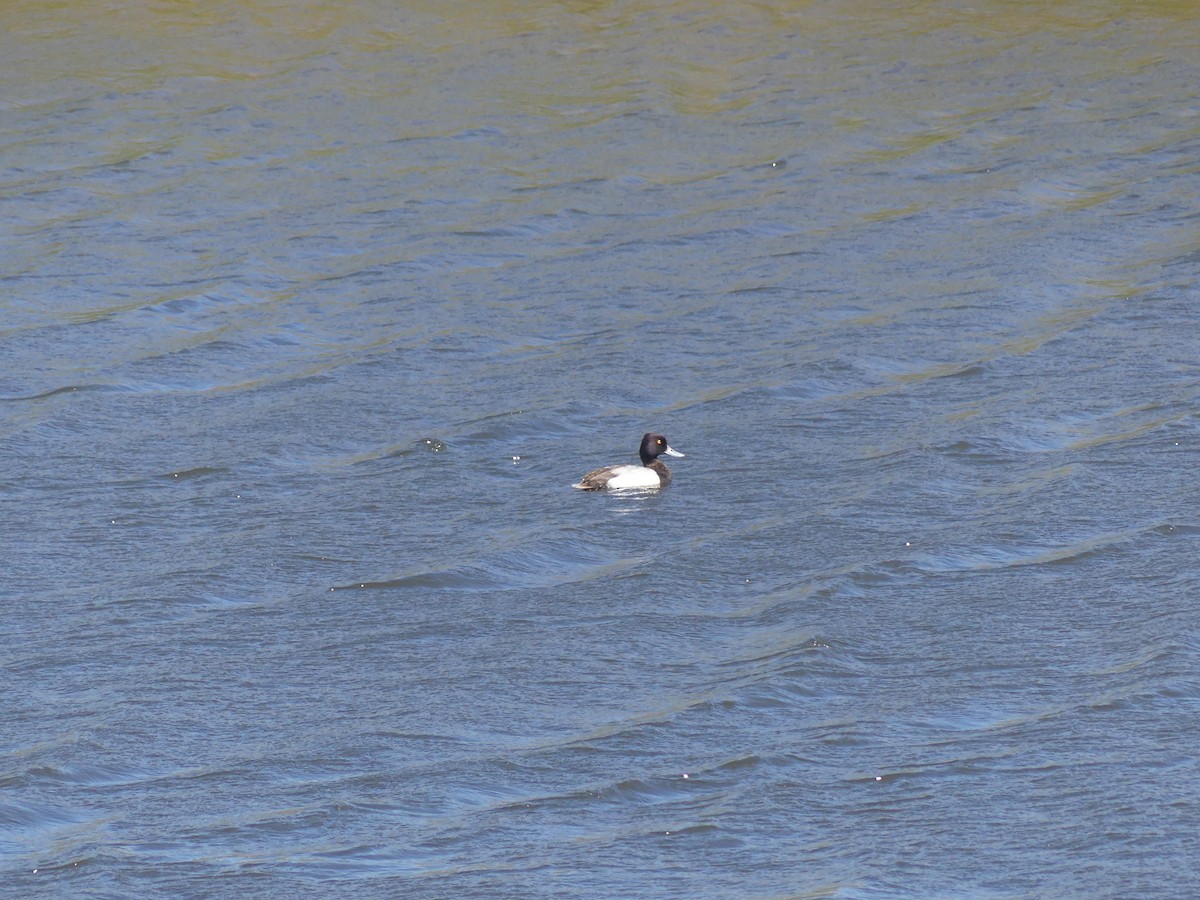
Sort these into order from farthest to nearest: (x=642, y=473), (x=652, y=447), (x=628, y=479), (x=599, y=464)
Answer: (x=599, y=464) → (x=652, y=447) → (x=642, y=473) → (x=628, y=479)

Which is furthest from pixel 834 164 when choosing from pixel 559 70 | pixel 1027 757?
pixel 1027 757

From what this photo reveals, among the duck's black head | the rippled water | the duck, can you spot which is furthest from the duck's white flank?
the duck's black head

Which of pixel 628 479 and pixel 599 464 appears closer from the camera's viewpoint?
pixel 628 479

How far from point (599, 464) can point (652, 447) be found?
45cm

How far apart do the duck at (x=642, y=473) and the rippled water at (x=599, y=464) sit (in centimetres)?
13

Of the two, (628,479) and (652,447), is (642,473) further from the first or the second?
(652,447)

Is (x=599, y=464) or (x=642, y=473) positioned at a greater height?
(x=642, y=473)

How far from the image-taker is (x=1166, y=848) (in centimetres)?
830

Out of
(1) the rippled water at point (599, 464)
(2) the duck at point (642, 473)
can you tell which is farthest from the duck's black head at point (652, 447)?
(1) the rippled water at point (599, 464)

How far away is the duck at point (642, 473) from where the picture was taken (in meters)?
13.5

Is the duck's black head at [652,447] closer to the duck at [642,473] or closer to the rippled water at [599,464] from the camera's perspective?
the duck at [642,473]

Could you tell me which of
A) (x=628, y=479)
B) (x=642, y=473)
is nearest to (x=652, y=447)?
(x=642, y=473)

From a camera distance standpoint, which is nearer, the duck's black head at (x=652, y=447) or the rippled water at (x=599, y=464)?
the rippled water at (x=599, y=464)

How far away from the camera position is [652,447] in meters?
14.1
